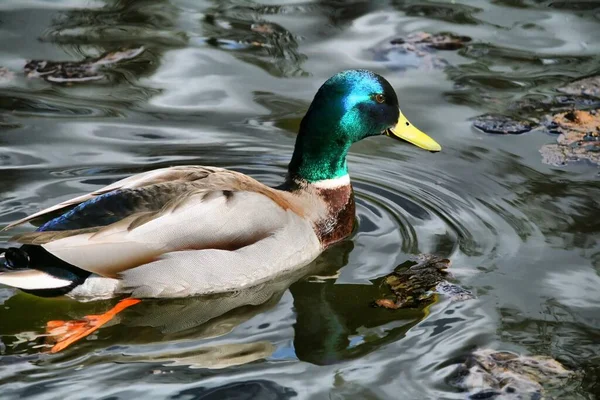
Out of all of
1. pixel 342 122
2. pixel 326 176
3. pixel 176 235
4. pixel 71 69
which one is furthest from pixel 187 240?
pixel 71 69

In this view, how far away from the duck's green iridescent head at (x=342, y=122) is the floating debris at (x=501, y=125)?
1.51 meters

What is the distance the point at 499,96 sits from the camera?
891 cm

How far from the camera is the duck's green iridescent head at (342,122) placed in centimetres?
668

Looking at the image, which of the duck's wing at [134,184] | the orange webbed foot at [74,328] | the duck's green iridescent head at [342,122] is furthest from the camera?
the duck's green iridescent head at [342,122]

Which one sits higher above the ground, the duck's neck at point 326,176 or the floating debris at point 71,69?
the floating debris at point 71,69

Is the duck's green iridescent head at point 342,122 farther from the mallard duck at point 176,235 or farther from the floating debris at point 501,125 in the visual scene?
the floating debris at point 501,125

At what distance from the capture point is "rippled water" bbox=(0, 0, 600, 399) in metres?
5.30

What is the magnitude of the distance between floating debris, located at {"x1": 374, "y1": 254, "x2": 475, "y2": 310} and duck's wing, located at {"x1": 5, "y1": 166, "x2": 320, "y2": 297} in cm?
66

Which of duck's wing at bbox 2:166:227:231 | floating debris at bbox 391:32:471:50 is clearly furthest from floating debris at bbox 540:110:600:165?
duck's wing at bbox 2:166:227:231

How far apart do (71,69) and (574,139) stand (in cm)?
431

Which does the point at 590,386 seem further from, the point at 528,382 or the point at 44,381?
the point at 44,381

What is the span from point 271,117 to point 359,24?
2.16 metres

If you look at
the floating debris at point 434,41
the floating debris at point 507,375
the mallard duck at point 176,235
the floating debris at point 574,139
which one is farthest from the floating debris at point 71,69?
the floating debris at point 507,375

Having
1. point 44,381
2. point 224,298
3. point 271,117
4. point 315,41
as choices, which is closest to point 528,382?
point 224,298
